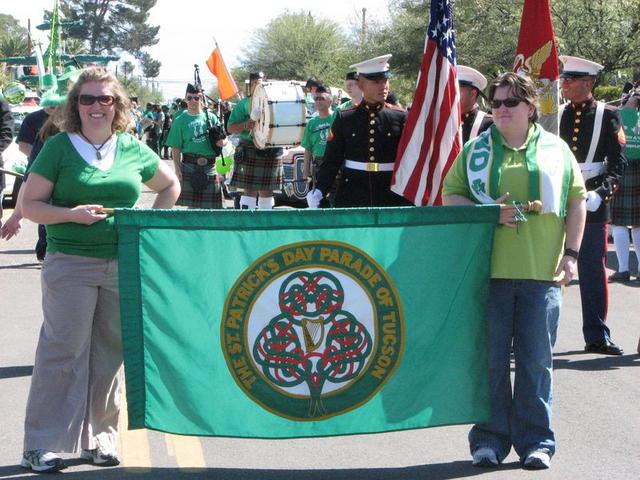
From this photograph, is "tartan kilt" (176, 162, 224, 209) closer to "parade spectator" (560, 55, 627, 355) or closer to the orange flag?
"parade spectator" (560, 55, 627, 355)

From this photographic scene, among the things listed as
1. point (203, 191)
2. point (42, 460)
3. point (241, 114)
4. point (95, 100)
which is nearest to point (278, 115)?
point (241, 114)

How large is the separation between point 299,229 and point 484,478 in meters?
1.46

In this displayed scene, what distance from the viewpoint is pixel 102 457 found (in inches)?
234

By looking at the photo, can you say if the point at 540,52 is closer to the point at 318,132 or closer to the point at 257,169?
the point at 257,169

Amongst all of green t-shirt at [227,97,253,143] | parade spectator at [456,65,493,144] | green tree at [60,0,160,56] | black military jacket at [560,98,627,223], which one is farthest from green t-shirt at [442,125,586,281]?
green tree at [60,0,160,56]

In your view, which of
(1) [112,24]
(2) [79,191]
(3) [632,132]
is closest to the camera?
(2) [79,191]

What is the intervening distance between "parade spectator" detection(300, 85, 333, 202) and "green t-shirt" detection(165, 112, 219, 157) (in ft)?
6.68

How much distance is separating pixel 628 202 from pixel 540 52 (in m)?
5.67

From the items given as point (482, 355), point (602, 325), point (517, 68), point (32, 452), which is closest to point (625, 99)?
point (602, 325)

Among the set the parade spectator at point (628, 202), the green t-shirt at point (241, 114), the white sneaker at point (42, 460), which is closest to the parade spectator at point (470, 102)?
the white sneaker at point (42, 460)

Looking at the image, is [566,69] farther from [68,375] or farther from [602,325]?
[68,375]

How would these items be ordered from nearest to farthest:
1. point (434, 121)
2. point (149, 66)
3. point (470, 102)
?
point (434, 121) < point (470, 102) < point (149, 66)

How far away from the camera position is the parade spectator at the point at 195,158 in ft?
42.1

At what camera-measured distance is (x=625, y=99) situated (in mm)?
14578
